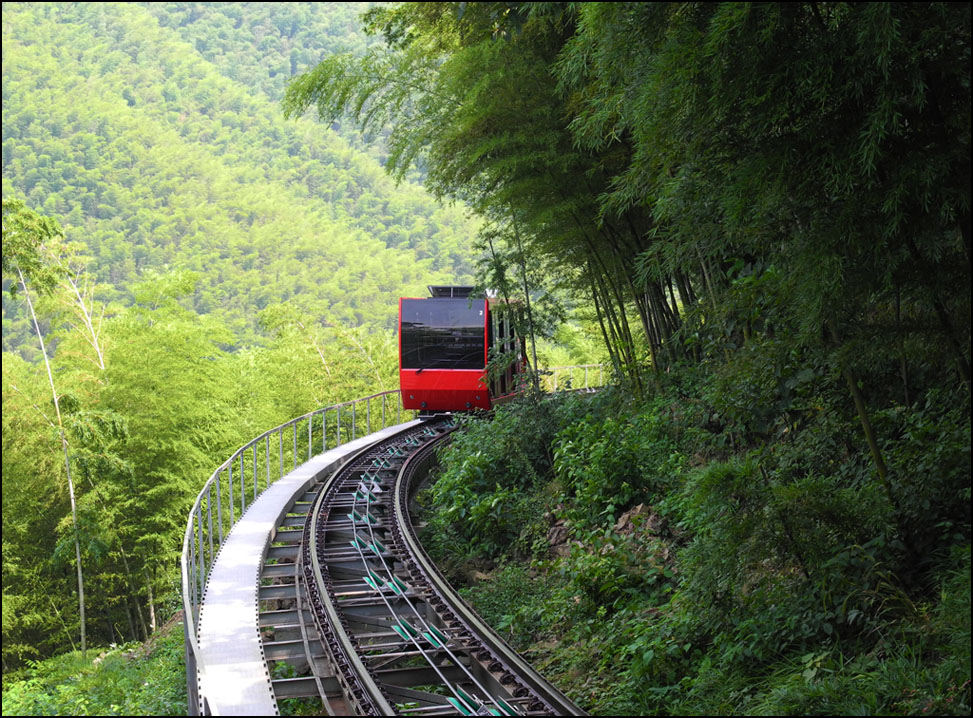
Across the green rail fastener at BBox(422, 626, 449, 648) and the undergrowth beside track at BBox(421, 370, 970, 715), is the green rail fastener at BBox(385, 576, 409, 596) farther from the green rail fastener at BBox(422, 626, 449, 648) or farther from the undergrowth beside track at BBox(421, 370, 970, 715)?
the green rail fastener at BBox(422, 626, 449, 648)

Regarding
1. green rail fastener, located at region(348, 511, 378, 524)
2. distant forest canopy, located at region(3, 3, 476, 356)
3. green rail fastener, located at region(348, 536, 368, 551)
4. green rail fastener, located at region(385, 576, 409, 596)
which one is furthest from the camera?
distant forest canopy, located at region(3, 3, 476, 356)

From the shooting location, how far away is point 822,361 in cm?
498

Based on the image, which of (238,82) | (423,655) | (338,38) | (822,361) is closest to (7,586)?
(423,655)

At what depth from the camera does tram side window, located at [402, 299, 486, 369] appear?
16.5 metres

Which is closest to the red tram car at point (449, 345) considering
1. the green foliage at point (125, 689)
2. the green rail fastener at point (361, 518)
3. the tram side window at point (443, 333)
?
the tram side window at point (443, 333)

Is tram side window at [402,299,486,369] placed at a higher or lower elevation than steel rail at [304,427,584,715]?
higher

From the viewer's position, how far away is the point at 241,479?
387 inches

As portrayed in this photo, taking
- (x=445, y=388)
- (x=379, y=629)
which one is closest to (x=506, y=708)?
(x=379, y=629)

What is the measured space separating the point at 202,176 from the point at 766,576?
9391 cm

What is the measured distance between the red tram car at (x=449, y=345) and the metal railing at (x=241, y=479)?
3.89ft

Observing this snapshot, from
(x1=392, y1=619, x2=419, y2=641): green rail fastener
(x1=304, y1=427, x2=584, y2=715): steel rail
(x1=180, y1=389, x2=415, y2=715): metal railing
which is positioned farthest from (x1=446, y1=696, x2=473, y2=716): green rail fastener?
(x1=180, y1=389, x2=415, y2=715): metal railing

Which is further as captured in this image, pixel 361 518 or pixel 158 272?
pixel 158 272

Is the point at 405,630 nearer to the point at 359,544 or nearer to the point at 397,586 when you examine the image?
the point at 397,586

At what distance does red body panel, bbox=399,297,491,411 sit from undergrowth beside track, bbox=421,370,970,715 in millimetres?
8362
